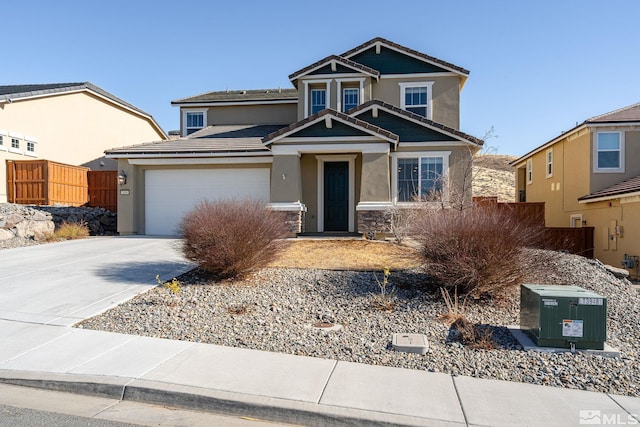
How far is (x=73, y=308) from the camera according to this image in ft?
25.0

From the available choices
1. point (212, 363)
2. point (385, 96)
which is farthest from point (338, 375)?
point (385, 96)

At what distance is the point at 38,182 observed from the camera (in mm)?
19141

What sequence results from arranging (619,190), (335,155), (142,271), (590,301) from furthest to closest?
(335,155), (619,190), (142,271), (590,301)

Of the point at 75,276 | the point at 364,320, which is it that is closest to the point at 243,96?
the point at 75,276

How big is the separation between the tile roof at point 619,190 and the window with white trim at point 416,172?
19.6ft

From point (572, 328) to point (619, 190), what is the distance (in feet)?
40.2

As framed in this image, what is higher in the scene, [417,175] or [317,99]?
[317,99]

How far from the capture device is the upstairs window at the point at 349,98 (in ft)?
61.6

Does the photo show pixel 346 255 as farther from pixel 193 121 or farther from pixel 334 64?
pixel 193 121

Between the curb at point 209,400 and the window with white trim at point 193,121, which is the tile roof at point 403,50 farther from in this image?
the curb at point 209,400

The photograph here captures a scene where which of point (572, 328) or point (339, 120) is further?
point (339, 120)

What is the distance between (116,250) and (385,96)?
12.1 metres

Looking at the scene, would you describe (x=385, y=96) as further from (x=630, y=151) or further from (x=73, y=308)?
(x=73, y=308)

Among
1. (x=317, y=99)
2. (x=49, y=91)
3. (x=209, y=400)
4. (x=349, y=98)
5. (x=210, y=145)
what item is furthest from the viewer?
(x=49, y=91)
